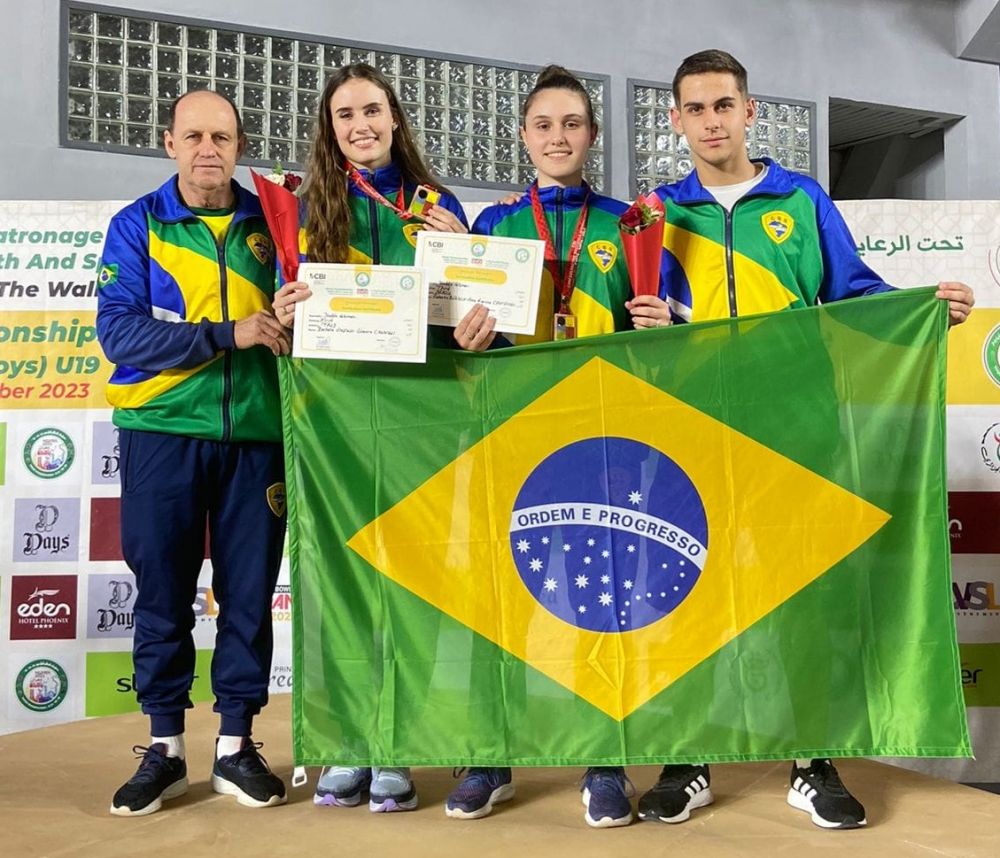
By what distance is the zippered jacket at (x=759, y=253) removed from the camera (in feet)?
8.12

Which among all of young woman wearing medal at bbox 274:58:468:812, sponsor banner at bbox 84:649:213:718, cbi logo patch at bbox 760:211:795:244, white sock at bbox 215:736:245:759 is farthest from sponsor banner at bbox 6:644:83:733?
cbi logo patch at bbox 760:211:795:244

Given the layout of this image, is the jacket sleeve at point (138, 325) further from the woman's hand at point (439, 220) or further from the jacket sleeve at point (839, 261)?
the jacket sleeve at point (839, 261)

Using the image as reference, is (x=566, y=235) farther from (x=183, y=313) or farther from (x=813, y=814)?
(x=813, y=814)

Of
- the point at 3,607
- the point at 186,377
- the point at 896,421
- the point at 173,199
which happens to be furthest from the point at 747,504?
the point at 3,607

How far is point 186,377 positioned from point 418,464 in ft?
1.82

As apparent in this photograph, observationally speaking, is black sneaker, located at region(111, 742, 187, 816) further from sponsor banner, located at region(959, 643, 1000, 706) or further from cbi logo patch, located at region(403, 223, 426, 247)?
sponsor banner, located at region(959, 643, 1000, 706)

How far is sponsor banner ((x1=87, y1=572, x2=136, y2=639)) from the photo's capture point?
4.05m

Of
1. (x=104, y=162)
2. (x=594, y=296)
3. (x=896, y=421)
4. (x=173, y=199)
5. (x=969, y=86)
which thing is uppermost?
(x=969, y=86)

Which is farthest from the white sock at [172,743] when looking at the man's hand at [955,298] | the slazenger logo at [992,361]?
the slazenger logo at [992,361]

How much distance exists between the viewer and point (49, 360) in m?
4.06

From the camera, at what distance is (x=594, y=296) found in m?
2.50

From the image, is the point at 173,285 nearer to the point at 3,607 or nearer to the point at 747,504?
the point at 747,504

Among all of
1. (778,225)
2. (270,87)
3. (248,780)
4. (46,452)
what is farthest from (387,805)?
(270,87)

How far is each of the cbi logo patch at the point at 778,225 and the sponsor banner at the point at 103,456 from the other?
2.62m
